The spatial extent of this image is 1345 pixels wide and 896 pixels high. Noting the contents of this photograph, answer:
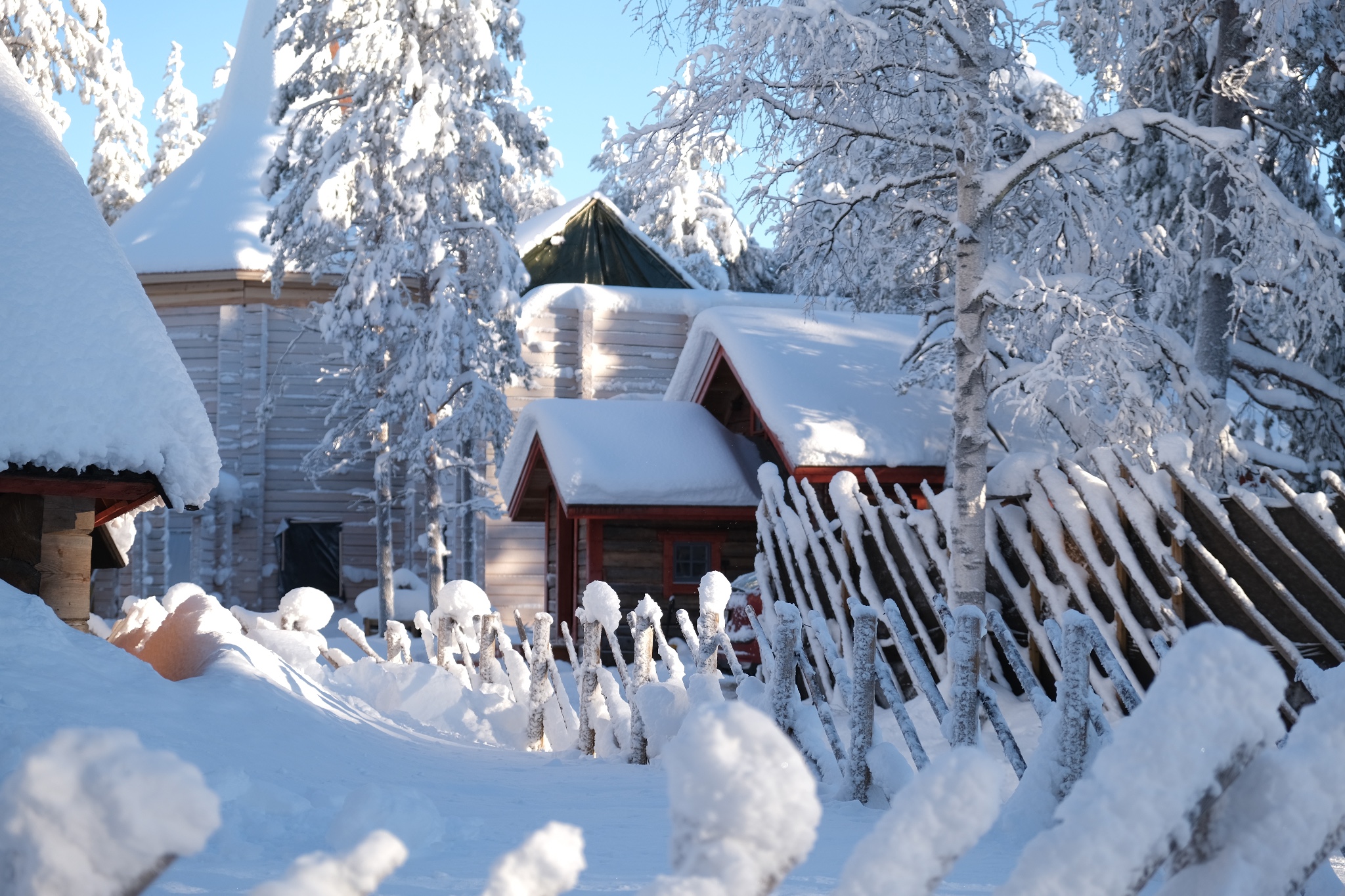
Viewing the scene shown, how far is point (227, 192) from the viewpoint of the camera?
23.3 meters

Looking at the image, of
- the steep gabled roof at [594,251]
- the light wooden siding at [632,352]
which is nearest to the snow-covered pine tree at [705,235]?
the steep gabled roof at [594,251]

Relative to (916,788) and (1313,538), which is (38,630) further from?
(1313,538)

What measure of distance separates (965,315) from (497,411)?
454 inches

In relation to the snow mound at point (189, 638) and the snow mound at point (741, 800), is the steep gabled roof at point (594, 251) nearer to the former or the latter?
the snow mound at point (189, 638)

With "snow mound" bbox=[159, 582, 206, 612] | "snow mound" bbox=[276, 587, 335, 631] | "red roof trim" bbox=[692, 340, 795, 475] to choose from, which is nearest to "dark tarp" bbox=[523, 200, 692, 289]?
"red roof trim" bbox=[692, 340, 795, 475]

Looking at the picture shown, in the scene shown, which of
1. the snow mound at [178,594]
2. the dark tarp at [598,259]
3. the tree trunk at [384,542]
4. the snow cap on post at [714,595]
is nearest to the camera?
the snow cap on post at [714,595]

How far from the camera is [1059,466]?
719 cm

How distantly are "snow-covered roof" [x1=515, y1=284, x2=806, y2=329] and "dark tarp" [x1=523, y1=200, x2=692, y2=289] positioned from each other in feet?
1.22

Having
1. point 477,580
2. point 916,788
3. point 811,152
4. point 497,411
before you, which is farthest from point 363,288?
point 916,788

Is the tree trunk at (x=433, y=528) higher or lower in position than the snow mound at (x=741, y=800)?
lower

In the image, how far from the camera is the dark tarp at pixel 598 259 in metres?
23.0

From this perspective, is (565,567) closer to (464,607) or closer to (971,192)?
(464,607)

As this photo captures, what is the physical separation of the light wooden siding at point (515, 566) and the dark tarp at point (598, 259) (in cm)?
522

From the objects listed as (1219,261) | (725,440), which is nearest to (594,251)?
(725,440)
